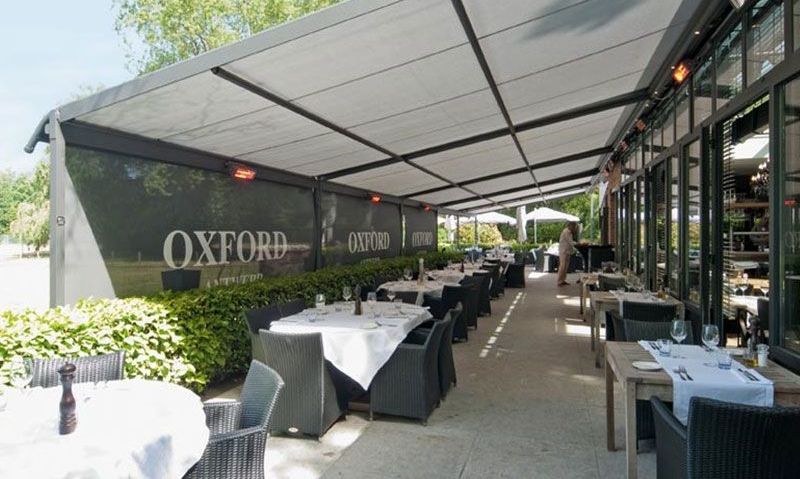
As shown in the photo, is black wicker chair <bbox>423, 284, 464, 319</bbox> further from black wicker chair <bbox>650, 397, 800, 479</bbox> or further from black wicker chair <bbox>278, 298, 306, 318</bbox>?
black wicker chair <bbox>650, 397, 800, 479</bbox>

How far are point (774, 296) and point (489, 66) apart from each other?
2809 mm

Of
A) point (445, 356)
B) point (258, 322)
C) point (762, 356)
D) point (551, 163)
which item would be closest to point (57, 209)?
point (258, 322)

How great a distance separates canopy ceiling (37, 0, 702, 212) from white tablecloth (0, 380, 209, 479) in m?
2.29

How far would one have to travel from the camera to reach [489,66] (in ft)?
15.3

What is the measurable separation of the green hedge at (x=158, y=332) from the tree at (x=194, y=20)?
20.4m

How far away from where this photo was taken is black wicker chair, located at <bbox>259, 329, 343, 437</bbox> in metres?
3.70

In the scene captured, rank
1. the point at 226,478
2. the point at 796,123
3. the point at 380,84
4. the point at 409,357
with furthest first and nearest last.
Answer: the point at 380,84 < the point at 409,357 < the point at 796,123 < the point at 226,478

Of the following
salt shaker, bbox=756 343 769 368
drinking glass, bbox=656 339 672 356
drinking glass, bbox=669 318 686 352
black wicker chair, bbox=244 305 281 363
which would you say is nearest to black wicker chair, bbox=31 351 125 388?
black wicker chair, bbox=244 305 281 363

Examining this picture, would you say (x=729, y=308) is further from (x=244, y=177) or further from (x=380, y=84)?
(x=244, y=177)

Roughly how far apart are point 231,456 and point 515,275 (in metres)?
11.9

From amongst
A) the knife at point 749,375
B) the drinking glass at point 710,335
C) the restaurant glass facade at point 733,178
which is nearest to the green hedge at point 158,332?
the drinking glass at point 710,335

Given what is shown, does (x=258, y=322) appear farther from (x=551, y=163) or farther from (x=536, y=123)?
(x=551, y=163)

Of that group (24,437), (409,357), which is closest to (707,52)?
(409,357)

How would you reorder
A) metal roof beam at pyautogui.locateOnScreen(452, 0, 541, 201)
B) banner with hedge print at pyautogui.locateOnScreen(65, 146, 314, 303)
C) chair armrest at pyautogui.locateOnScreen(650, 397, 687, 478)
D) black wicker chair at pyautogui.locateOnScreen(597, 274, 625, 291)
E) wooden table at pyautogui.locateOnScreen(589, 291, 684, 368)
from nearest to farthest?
1. chair armrest at pyautogui.locateOnScreen(650, 397, 687, 478)
2. metal roof beam at pyautogui.locateOnScreen(452, 0, 541, 201)
3. banner with hedge print at pyautogui.locateOnScreen(65, 146, 314, 303)
4. wooden table at pyautogui.locateOnScreen(589, 291, 684, 368)
5. black wicker chair at pyautogui.locateOnScreen(597, 274, 625, 291)
